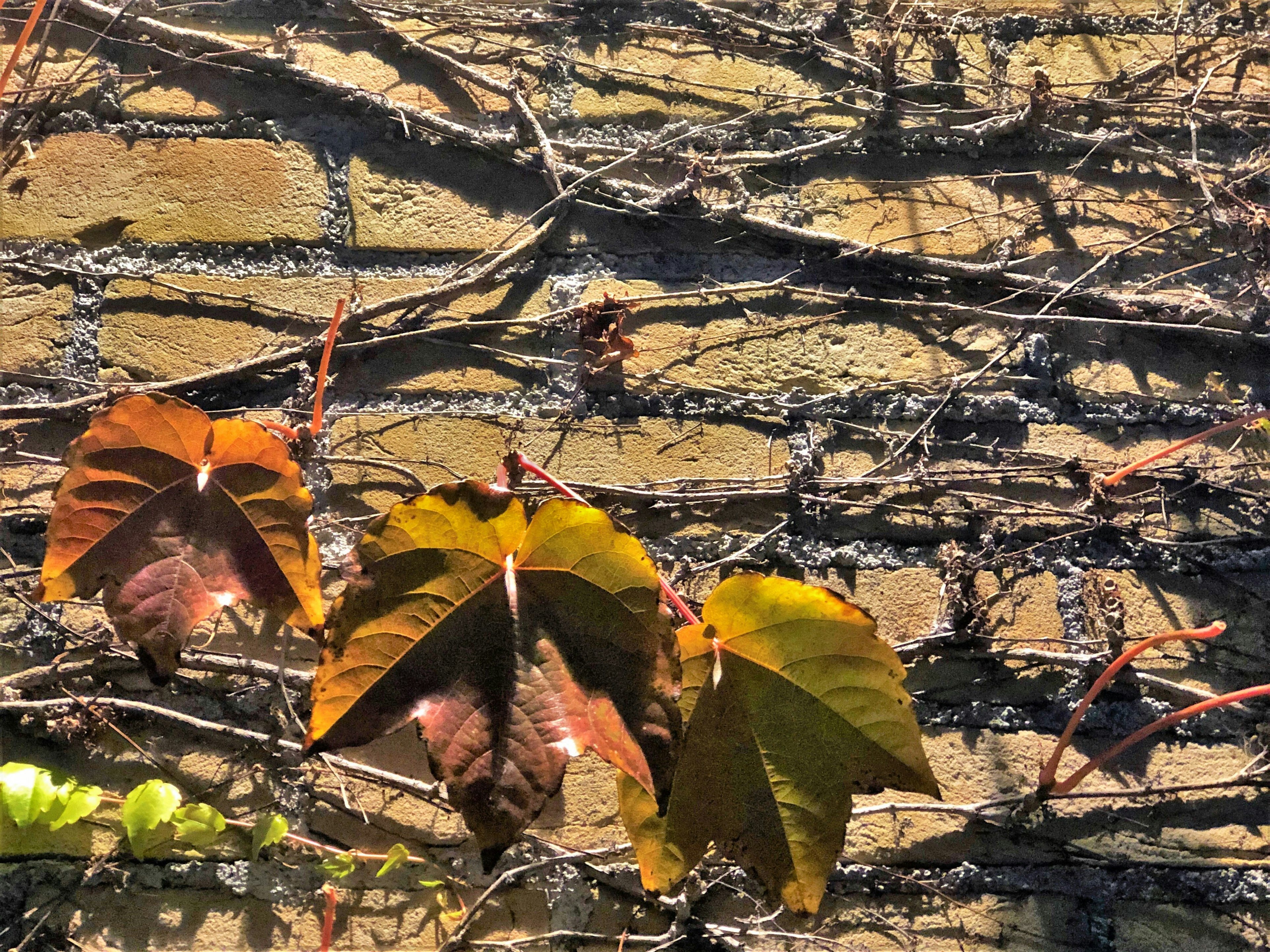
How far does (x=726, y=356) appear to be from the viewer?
1.45m

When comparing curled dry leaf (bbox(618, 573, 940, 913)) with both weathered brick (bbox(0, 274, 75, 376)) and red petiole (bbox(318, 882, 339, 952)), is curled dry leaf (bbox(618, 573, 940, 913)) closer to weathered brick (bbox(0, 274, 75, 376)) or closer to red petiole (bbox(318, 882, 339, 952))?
red petiole (bbox(318, 882, 339, 952))

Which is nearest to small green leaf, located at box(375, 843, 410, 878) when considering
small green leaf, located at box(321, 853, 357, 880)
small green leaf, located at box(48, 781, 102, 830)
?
small green leaf, located at box(321, 853, 357, 880)

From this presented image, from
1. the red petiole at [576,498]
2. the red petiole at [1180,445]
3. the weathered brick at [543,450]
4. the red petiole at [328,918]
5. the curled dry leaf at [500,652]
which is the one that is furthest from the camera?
the weathered brick at [543,450]

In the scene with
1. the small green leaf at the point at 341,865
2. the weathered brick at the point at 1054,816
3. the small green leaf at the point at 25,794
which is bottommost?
the small green leaf at the point at 341,865

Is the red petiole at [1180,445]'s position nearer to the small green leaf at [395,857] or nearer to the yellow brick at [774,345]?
the yellow brick at [774,345]

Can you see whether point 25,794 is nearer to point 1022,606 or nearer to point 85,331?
point 85,331

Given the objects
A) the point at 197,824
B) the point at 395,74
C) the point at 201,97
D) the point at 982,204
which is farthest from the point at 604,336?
the point at 197,824

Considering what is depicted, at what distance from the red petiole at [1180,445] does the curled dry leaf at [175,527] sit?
4.00 feet

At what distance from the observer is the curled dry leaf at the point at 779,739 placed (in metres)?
0.90

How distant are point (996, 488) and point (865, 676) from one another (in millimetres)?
663

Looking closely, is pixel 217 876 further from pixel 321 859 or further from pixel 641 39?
pixel 641 39

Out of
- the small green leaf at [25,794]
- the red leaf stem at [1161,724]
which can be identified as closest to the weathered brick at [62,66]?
the small green leaf at [25,794]

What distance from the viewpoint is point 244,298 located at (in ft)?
Result: 4.71

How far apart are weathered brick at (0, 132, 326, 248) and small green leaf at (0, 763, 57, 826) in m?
0.87
